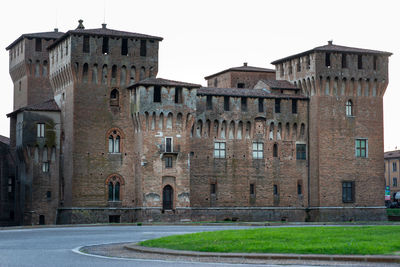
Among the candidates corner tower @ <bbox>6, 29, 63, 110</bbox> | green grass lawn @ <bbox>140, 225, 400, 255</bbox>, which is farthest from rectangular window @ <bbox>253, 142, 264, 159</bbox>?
green grass lawn @ <bbox>140, 225, 400, 255</bbox>

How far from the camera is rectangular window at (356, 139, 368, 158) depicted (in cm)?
6188

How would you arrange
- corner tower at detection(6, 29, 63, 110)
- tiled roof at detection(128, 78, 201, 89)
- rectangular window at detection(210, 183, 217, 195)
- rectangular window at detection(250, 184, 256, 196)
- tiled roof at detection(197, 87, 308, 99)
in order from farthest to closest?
corner tower at detection(6, 29, 63, 110) → rectangular window at detection(250, 184, 256, 196) → tiled roof at detection(197, 87, 308, 99) → rectangular window at detection(210, 183, 217, 195) → tiled roof at detection(128, 78, 201, 89)

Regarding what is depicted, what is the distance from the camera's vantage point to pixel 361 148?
62.0 m

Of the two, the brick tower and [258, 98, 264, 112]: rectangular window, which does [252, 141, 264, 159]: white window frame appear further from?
the brick tower

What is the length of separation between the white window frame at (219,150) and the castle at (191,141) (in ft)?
0.27

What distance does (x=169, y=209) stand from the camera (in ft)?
182

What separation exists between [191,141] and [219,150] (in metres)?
2.47

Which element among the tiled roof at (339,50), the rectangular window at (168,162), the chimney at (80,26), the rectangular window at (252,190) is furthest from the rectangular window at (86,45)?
the tiled roof at (339,50)

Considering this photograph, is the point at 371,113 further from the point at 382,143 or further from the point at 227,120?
the point at 227,120

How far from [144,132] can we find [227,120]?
753 centimetres

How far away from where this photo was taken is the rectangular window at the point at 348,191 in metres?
61.0

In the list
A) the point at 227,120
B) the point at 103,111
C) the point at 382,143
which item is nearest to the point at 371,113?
the point at 382,143

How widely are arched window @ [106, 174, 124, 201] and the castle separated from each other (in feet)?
0.25

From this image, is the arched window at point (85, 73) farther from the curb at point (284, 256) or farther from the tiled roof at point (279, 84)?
the curb at point (284, 256)
